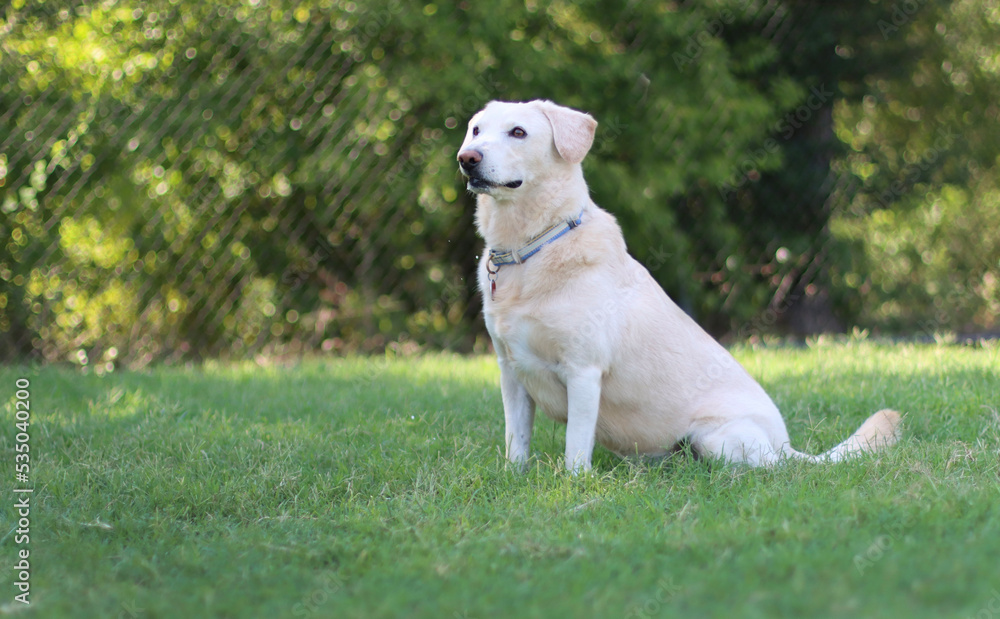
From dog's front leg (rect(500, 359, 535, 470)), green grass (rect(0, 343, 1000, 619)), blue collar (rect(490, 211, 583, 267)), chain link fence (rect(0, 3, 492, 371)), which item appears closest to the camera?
green grass (rect(0, 343, 1000, 619))

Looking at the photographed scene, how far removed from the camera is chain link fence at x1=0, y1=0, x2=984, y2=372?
5691 mm

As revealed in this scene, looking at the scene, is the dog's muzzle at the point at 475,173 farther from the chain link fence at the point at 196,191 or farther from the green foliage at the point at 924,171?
the green foliage at the point at 924,171

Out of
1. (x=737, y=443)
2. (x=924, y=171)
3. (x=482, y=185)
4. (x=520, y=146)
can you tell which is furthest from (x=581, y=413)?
(x=924, y=171)

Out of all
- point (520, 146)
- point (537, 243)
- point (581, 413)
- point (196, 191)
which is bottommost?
point (196, 191)

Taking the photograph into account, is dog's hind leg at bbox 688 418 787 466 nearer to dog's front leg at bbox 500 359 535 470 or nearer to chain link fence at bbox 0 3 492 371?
dog's front leg at bbox 500 359 535 470

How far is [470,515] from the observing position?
8.63 feet

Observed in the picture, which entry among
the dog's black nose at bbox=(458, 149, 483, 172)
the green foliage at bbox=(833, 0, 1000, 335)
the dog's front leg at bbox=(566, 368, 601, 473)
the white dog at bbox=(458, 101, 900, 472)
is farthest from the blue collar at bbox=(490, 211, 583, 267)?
the green foliage at bbox=(833, 0, 1000, 335)

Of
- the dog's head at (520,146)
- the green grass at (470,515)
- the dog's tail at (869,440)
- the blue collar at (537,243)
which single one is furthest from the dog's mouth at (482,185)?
the dog's tail at (869,440)

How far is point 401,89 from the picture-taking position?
600 centimetres

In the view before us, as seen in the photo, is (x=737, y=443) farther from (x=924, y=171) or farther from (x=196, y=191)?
(x=924, y=171)

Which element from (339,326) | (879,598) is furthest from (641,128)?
(879,598)

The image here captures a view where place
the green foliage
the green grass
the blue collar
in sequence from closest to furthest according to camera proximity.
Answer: the green grass
the blue collar
the green foliage

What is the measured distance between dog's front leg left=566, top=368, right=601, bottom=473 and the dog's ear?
2.66ft

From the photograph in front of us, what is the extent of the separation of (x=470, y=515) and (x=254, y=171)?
4189mm
